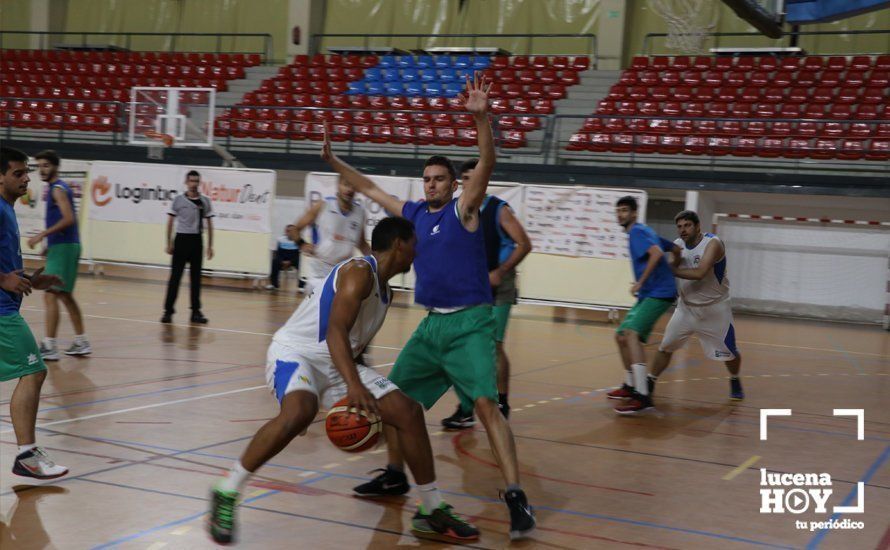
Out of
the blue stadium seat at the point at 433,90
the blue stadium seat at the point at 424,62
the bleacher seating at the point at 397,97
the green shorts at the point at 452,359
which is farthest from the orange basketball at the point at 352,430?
the blue stadium seat at the point at 424,62

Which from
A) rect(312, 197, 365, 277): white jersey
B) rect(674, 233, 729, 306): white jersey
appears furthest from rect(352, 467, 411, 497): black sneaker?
rect(674, 233, 729, 306): white jersey

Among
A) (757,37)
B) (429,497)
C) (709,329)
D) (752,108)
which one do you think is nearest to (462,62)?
(757,37)

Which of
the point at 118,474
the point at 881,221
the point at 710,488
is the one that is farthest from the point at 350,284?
the point at 881,221

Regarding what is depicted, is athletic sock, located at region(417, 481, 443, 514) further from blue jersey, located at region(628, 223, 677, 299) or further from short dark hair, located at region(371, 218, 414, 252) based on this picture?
blue jersey, located at region(628, 223, 677, 299)

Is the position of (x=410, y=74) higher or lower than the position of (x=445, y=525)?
higher

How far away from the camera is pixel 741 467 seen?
6.27 meters

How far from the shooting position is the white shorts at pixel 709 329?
8758 mm

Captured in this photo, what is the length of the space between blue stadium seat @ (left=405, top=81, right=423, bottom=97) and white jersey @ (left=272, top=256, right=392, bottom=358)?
20697mm

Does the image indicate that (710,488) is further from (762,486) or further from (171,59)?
(171,59)

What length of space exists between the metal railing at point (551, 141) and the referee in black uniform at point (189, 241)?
27.4ft

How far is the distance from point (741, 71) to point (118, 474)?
2084 centimetres

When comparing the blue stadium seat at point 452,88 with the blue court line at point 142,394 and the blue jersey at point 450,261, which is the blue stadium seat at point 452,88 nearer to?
the blue court line at point 142,394

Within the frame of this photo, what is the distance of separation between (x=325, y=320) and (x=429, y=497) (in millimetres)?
1022

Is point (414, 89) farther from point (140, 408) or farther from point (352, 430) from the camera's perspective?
point (352, 430)
